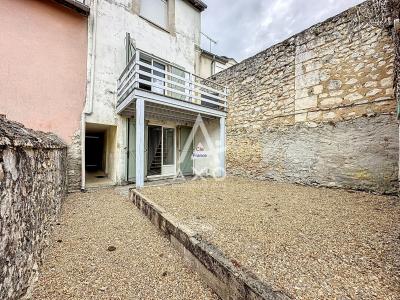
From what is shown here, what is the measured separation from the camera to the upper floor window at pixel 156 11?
710 centimetres

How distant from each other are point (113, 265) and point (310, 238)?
6.68 ft

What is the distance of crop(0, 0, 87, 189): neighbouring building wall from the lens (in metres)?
4.51

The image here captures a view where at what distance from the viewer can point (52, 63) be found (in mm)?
5016

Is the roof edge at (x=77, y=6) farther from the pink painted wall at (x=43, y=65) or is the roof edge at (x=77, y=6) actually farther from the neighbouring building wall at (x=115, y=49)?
the neighbouring building wall at (x=115, y=49)

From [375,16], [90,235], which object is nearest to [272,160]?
[375,16]

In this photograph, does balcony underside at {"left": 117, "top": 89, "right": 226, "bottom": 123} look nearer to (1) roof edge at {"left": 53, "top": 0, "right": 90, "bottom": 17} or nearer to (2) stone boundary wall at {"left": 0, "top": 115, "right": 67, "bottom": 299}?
(1) roof edge at {"left": 53, "top": 0, "right": 90, "bottom": 17}

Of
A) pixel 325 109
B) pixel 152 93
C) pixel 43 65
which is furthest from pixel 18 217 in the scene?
pixel 325 109

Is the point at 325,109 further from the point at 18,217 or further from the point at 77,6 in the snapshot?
the point at 77,6

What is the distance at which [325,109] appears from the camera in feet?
14.9

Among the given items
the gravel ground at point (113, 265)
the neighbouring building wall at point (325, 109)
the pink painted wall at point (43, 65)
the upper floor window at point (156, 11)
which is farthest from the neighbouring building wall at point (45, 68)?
the neighbouring building wall at point (325, 109)

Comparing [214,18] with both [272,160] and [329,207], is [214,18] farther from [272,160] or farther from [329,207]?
[329,207]

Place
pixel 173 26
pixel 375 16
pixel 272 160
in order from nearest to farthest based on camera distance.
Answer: pixel 375 16 → pixel 272 160 → pixel 173 26

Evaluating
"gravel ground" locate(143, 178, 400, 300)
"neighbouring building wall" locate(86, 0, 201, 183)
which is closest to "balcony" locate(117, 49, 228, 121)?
"neighbouring building wall" locate(86, 0, 201, 183)

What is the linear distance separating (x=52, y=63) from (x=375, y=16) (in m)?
7.60
